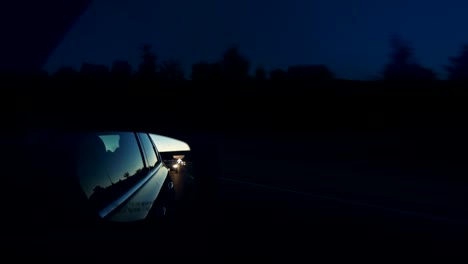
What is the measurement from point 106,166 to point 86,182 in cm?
47

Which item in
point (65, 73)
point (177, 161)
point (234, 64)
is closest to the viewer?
point (177, 161)

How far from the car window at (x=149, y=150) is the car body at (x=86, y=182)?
2.47 ft

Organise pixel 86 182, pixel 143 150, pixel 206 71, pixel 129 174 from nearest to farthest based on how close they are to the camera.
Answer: pixel 86 182 < pixel 129 174 < pixel 143 150 < pixel 206 71

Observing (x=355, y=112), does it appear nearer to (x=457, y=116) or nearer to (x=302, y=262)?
(x=457, y=116)

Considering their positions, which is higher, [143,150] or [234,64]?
[234,64]

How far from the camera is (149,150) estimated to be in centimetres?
423

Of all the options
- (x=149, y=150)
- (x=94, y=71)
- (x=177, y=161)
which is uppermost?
(x=94, y=71)

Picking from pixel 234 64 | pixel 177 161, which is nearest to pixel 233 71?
pixel 234 64

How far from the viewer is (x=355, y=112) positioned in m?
19.5

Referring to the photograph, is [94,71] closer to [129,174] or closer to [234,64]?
[234,64]

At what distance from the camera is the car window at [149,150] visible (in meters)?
4.01

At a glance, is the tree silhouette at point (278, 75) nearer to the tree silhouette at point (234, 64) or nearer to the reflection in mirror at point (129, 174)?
the tree silhouette at point (234, 64)

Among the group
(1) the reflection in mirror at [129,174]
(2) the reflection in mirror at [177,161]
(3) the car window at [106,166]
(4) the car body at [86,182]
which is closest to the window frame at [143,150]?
(1) the reflection in mirror at [129,174]

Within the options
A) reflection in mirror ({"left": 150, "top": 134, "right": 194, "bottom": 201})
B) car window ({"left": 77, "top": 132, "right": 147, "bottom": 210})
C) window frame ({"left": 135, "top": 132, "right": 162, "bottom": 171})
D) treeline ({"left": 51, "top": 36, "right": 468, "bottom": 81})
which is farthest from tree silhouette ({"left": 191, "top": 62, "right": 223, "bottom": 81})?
car window ({"left": 77, "top": 132, "right": 147, "bottom": 210})
